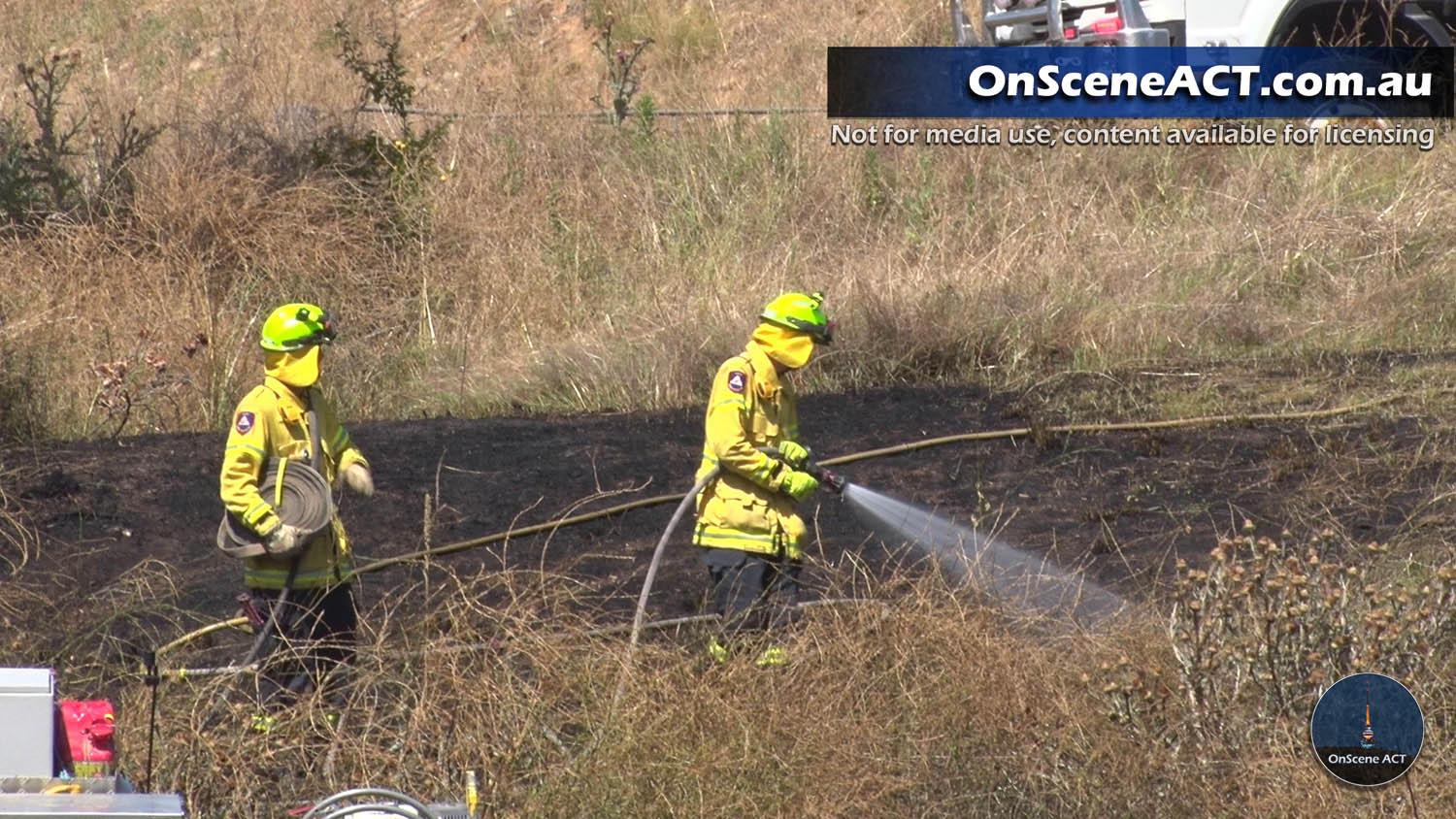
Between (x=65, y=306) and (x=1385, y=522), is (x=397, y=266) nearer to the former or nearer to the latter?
(x=65, y=306)

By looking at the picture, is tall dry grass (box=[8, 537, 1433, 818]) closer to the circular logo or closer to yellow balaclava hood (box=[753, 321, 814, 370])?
the circular logo

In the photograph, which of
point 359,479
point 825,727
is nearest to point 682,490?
point 359,479

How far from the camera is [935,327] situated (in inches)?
403

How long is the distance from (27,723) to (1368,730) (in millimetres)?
3203

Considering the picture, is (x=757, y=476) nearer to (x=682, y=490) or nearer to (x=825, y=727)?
(x=825, y=727)

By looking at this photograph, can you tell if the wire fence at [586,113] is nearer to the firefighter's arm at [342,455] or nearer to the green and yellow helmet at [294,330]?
the firefighter's arm at [342,455]

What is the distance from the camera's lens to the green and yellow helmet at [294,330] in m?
5.70

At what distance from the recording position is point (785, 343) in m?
6.07

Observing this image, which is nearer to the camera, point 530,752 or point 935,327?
point 530,752

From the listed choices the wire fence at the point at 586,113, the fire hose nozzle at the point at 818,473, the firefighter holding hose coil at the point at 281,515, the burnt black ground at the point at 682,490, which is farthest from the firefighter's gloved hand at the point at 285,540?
the wire fence at the point at 586,113

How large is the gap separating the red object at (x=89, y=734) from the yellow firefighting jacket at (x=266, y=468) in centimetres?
98

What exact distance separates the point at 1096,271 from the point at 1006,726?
6.77m

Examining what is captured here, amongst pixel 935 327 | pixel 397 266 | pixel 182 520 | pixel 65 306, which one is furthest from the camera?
pixel 397 266

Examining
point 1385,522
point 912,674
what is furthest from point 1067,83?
point 912,674
